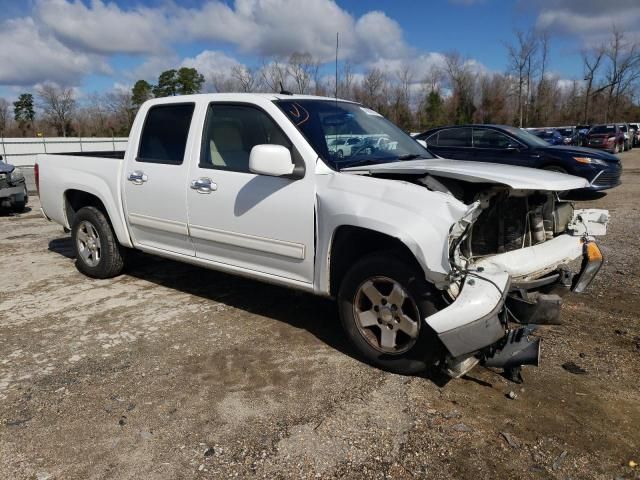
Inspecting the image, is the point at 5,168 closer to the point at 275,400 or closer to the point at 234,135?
the point at 234,135

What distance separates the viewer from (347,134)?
431 cm

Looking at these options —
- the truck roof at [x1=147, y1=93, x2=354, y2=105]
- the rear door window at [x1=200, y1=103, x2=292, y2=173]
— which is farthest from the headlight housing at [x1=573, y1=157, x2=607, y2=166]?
the rear door window at [x1=200, y1=103, x2=292, y2=173]

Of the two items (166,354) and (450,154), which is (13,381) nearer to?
(166,354)

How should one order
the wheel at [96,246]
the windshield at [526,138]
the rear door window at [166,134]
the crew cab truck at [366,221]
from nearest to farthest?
the crew cab truck at [366,221] < the rear door window at [166,134] < the wheel at [96,246] < the windshield at [526,138]

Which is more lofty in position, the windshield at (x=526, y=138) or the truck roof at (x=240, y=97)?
the truck roof at (x=240, y=97)

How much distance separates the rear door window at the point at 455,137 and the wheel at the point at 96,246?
27.3ft

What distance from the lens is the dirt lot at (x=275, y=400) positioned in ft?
8.96

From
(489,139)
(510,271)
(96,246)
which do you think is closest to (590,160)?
(489,139)

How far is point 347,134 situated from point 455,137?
8.32m

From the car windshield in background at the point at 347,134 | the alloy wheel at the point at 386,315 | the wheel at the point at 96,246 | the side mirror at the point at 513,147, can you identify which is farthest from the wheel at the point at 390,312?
the side mirror at the point at 513,147

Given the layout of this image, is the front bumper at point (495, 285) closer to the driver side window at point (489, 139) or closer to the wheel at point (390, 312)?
the wheel at point (390, 312)

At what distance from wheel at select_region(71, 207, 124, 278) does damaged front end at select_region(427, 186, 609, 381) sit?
12.1 feet

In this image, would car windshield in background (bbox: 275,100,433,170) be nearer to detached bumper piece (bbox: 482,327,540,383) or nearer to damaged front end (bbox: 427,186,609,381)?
damaged front end (bbox: 427,186,609,381)

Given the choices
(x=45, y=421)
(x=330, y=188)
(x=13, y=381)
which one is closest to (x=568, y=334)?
(x=330, y=188)
